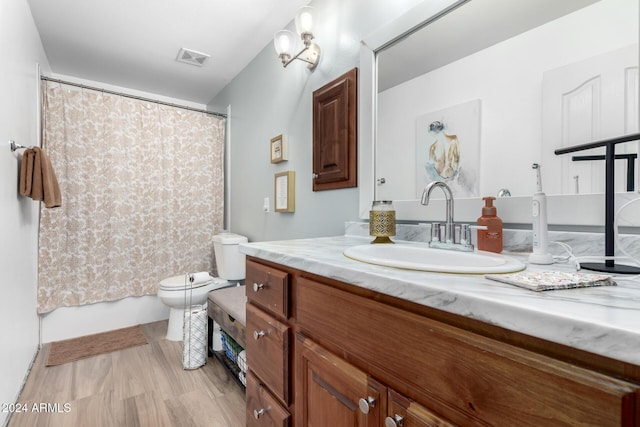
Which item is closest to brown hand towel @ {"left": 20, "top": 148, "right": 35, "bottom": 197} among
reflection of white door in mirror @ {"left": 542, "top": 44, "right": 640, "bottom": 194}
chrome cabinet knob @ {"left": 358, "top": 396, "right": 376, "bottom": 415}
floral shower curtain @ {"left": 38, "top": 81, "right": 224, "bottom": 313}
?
floral shower curtain @ {"left": 38, "top": 81, "right": 224, "bottom": 313}

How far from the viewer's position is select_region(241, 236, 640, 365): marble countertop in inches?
12.7

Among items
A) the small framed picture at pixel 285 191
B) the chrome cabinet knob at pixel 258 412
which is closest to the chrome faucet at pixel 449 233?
the chrome cabinet knob at pixel 258 412

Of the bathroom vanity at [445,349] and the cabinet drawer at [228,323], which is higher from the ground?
the bathroom vanity at [445,349]

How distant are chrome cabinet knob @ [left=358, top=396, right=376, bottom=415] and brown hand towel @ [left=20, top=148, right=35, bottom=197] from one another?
2070 millimetres

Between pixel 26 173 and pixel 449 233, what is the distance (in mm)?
2177

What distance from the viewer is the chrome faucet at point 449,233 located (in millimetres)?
931

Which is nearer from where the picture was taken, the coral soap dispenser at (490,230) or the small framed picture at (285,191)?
the coral soap dispenser at (490,230)

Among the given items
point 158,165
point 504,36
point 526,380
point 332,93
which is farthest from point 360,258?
point 158,165

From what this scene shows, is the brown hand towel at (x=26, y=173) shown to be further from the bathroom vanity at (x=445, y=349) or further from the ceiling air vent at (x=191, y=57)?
the bathroom vanity at (x=445, y=349)

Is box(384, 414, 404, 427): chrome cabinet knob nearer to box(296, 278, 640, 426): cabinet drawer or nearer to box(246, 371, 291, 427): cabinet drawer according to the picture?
box(296, 278, 640, 426): cabinet drawer

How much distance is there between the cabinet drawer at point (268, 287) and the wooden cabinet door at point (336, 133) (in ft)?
2.07

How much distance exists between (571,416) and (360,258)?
18.7 inches

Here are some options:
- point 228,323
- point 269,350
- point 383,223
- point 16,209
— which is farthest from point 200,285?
point 383,223
